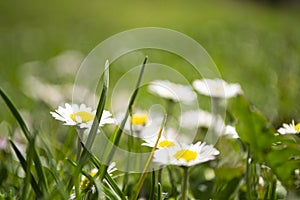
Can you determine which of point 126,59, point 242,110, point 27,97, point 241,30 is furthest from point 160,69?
point 242,110

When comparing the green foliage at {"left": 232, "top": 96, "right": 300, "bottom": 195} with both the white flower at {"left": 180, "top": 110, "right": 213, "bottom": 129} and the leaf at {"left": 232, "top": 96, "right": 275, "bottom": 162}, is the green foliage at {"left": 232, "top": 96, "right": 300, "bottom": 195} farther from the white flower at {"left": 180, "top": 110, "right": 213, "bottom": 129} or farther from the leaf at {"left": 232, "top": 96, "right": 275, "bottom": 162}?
the white flower at {"left": 180, "top": 110, "right": 213, "bottom": 129}

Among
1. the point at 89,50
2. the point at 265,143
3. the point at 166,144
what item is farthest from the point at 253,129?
the point at 89,50

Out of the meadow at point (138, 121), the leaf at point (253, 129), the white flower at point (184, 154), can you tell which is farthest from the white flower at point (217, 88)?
the white flower at point (184, 154)

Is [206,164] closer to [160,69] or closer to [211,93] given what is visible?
[211,93]

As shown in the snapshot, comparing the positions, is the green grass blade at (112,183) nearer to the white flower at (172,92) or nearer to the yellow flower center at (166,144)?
the yellow flower center at (166,144)

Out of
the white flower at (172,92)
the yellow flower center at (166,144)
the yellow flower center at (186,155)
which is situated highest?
the white flower at (172,92)

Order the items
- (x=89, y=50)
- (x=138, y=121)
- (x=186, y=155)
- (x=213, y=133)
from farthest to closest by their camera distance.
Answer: (x=89, y=50) → (x=213, y=133) → (x=138, y=121) → (x=186, y=155)

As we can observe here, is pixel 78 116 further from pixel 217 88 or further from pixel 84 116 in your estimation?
pixel 217 88
